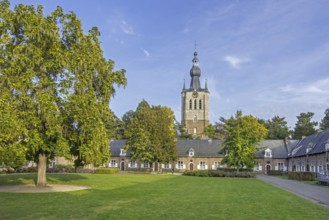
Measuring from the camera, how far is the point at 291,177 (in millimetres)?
45594

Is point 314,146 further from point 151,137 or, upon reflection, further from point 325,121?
point 325,121

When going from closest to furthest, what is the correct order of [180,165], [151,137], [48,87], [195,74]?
[48,87] < [151,137] < [180,165] < [195,74]

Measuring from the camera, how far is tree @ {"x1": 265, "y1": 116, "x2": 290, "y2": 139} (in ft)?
301

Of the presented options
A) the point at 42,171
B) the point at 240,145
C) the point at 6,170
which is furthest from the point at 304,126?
the point at 42,171

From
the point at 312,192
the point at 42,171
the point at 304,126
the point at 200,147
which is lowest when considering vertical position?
the point at 312,192

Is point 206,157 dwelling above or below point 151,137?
below

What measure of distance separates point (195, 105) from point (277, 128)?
87.4 ft

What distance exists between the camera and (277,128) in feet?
305

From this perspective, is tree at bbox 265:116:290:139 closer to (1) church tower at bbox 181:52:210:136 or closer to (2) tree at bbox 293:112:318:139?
(2) tree at bbox 293:112:318:139

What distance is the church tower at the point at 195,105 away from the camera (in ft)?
358

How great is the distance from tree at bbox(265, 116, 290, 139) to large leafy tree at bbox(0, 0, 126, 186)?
74033mm

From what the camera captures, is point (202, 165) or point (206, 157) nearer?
point (206, 157)

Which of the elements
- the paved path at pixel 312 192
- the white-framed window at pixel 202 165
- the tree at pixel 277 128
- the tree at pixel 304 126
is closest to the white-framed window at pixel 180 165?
the white-framed window at pixel 202 165

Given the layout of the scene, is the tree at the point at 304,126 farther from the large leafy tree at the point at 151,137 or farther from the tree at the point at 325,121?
the large leafy tree at the point at 151,137
